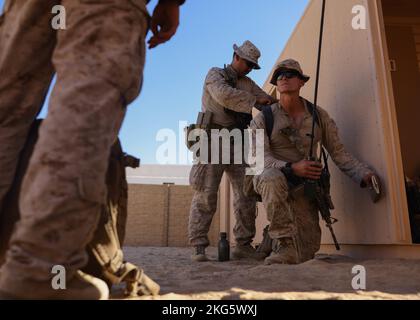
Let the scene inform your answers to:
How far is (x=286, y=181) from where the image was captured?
2721 millimetres

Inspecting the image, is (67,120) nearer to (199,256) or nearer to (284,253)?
(284,253)

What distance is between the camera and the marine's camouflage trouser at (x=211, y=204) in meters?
3.51

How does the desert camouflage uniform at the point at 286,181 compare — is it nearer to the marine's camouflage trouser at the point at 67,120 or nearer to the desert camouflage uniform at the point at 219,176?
the desert camouflage uniform at the point at 219,176

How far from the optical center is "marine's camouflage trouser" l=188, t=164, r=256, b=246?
11.5 ft

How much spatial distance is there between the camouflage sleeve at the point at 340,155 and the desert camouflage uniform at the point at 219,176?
0.66 meters

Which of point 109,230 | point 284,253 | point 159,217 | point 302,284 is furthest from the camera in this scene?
point 159,217

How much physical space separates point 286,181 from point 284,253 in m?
0.48

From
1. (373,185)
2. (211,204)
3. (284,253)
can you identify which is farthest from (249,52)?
(284,253)

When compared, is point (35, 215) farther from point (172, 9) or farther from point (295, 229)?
point (295, 229)

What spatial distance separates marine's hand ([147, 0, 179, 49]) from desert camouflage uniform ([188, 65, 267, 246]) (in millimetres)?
1921

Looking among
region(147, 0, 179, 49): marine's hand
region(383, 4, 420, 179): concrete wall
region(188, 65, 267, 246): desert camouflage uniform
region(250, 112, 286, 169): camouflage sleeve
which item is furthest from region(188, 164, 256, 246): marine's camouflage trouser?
region(147, 0, 179, 49): marine's hand

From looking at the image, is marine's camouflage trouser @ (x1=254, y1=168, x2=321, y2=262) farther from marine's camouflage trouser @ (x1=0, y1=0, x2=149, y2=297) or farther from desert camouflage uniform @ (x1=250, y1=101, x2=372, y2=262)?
marine's camouflage trouser @ (x1=0, y1=0, x2=149, y2=297)

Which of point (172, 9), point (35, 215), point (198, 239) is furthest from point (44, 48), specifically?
point (198, 239)

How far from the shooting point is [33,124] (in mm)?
1275
